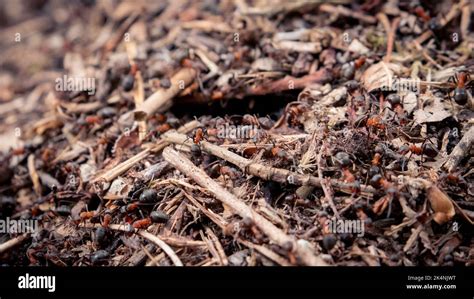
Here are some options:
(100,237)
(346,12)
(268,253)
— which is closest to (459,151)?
(268,253)

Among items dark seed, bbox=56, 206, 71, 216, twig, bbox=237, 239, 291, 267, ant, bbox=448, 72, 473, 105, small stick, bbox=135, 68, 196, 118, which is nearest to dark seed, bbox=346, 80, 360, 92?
ant, bbox=448, 72, 473, 105

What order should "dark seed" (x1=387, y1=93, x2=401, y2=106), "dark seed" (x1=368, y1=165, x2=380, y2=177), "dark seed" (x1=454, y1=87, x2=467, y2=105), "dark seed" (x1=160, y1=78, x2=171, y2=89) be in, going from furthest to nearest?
"dark seed" (x1=160, y1=78, x2=171, y2=89) < "dark seed" (x1=387, y1=93, x2=401, y2=106) < "dark seed" (x1=454, y1=87, x2=467, y2=105) < "dark seed" (x1=368, y1=165, x2=380, y2=177)

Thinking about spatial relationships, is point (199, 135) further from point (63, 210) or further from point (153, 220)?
point (63, 210)

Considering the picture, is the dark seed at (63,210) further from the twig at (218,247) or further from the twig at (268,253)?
the twig at (268,253)

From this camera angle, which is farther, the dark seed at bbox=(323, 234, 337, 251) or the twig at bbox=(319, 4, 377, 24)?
the twig at bbox=(319, 4, 377, 24)

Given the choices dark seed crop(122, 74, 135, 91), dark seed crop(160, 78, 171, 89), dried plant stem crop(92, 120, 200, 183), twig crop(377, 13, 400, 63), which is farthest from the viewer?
dark seed crop(122, 74, 135, 91)

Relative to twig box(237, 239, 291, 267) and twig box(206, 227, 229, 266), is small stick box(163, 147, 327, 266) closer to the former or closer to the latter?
twig box(237, 239, 291, 267)

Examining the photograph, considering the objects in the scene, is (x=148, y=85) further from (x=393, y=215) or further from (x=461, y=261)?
(x=461, y=261)
